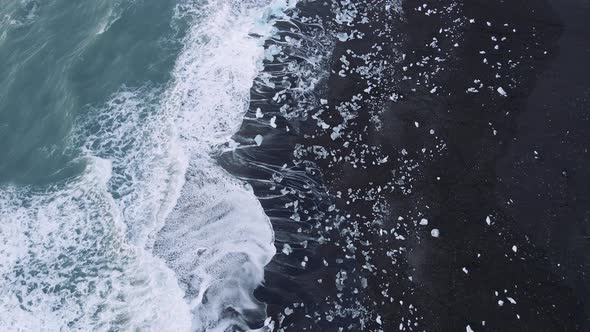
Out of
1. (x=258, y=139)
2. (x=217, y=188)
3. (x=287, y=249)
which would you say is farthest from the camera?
(x=258, y=139)

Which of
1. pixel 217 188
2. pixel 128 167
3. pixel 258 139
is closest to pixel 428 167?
pixel 258 139

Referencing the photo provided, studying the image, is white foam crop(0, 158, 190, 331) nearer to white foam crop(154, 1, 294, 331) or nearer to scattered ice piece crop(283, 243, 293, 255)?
white foam crop(154, 1, 294, 331)

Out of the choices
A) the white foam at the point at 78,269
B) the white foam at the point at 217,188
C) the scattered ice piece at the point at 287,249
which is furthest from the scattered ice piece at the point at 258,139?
the white foam at the point at 78,269

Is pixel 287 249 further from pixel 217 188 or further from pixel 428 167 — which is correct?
pixel 428 167

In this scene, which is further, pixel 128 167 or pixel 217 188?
pixel 128 167

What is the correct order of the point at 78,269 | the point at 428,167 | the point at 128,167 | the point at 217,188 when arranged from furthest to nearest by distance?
the point at 128,167 < the point at 217,188 < the point at 428,167 < the point at 78,269

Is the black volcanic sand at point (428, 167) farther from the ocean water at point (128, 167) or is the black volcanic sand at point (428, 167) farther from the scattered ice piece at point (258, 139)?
the ocean water at point (128, 167)

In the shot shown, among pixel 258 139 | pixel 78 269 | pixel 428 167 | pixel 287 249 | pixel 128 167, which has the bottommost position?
pixel 78 269
